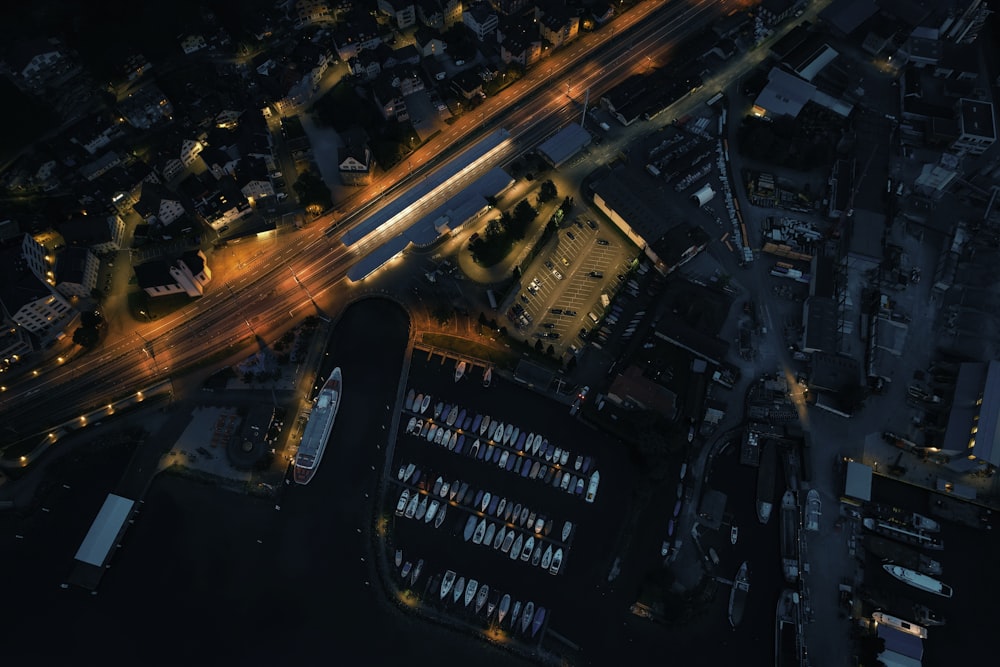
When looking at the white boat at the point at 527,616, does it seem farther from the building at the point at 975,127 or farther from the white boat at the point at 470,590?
the building at the point at 975,127

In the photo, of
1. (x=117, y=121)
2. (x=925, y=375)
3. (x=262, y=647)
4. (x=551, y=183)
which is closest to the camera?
(x=262, y=647)

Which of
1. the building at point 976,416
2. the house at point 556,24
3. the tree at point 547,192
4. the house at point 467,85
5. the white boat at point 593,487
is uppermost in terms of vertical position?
the house at point 556,24

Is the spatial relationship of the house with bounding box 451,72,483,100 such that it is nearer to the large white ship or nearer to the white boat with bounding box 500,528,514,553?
the large white ship

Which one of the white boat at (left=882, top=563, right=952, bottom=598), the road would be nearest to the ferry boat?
the white boat at (left=882, top=563, right=952, bottom=598)

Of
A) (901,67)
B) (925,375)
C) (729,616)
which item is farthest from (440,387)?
(901,67)

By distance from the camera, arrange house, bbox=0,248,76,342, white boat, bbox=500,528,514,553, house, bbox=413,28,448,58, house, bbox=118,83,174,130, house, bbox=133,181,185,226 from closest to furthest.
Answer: white boat, bbox=500,528,514,553 → house, bbox=0,248,76,342 → house, bbox=133,181,185,226 → house, bbox=118,83,174,130 → house, bbox=413,28,448,58

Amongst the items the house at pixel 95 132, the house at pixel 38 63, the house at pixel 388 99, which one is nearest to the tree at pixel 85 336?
the house at pixel 95 132

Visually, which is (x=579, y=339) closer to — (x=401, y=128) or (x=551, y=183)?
(x=551, y=183)
